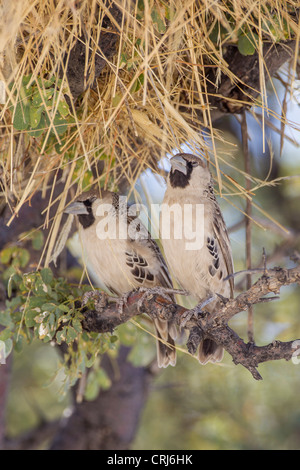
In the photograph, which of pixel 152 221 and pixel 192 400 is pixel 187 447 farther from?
pixel 152 221

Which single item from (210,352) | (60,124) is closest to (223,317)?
(210,352)

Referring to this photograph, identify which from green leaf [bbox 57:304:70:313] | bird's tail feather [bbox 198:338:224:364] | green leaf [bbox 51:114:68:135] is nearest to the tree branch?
green leaf [bbox 57:304:70:313]

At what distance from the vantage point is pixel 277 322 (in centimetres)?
468

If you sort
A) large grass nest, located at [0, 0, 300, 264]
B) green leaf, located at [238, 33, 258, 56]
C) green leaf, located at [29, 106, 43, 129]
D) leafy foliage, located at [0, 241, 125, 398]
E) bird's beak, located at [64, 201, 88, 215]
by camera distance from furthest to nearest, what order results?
bird's beak, located at [64, 201, 88, 215]
leafy foliage, located at [0, 241, 125, 398]
green leaf, located at [238, 33, 258, 56]
green leaf, located at [29, 106, 43, 129]
large grass nest, located at [0, 0, 300, 264]

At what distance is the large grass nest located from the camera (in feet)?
6.70

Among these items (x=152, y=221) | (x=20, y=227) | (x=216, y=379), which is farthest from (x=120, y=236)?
(x=216, y=379)

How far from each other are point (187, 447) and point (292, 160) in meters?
2.62

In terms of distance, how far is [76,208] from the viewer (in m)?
2.74

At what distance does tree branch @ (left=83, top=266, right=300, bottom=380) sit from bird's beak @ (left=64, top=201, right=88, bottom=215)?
47 cm

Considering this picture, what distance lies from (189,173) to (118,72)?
1.89ft

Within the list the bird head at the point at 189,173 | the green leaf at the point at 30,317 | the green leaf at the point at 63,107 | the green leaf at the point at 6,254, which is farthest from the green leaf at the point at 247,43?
the green leaf at the point at 6,254

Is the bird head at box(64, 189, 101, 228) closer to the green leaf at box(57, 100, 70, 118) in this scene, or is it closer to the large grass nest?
the large grass nest

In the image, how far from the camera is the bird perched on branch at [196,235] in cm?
260

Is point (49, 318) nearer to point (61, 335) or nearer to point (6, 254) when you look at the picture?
point (61, 335)
